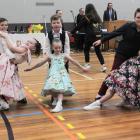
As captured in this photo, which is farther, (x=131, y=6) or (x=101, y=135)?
(x=131, y=6)

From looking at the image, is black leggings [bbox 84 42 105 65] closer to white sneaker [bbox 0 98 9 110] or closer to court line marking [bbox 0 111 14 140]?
white sneaker [bbox 0 98 9 110]

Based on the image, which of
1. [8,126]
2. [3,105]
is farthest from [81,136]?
[3,105]

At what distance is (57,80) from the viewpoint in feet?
17.0

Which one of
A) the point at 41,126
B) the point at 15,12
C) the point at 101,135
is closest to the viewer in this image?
the point at 101,135

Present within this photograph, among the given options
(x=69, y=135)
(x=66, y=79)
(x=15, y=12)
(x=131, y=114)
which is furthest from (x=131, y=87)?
(x=15, y=12)

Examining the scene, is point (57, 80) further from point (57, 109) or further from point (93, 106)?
point (93, 106)

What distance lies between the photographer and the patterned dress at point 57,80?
514cm

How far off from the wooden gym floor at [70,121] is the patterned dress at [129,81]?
0.66 ft

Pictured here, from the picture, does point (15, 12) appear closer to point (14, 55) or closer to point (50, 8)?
point (50, 8)

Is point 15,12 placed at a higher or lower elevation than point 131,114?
higher

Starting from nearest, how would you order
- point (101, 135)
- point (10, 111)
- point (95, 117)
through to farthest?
point (101, 135), point (95, 117), point (10, 111)

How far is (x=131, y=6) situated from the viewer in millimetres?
15031

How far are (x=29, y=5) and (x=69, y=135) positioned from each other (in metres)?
10.6

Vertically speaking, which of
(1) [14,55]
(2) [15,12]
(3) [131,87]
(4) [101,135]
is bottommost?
(4) [101,135]
